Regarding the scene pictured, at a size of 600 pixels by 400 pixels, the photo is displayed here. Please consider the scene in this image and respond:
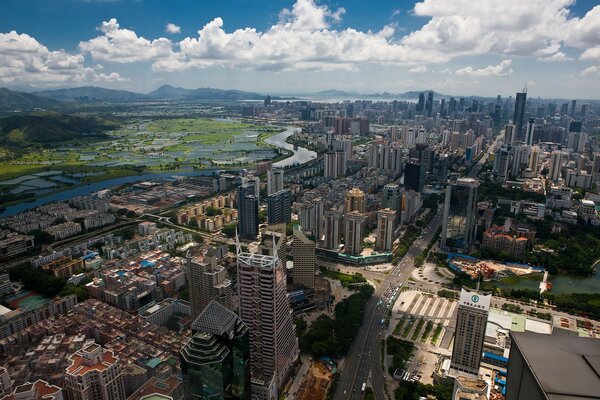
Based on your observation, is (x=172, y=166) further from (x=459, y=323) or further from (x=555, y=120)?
(x=555, y=120)

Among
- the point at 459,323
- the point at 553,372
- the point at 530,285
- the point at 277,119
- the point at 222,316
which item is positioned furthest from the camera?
the point at 277,119

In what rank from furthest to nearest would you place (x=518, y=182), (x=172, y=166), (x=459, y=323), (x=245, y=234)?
(x=172, y=166), (x=518, y=182), (x=245, y=234), (x=459, y=323)

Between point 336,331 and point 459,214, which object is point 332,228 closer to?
point 459,214

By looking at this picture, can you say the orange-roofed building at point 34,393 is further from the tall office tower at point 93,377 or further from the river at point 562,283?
the river at point 562,283

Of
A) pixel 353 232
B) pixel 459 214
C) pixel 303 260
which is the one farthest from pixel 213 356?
pixel 459 214

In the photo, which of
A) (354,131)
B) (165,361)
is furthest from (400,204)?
(354,131)

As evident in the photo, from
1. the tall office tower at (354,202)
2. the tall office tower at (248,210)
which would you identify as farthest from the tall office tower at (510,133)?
the tall office tower at (248,210)
